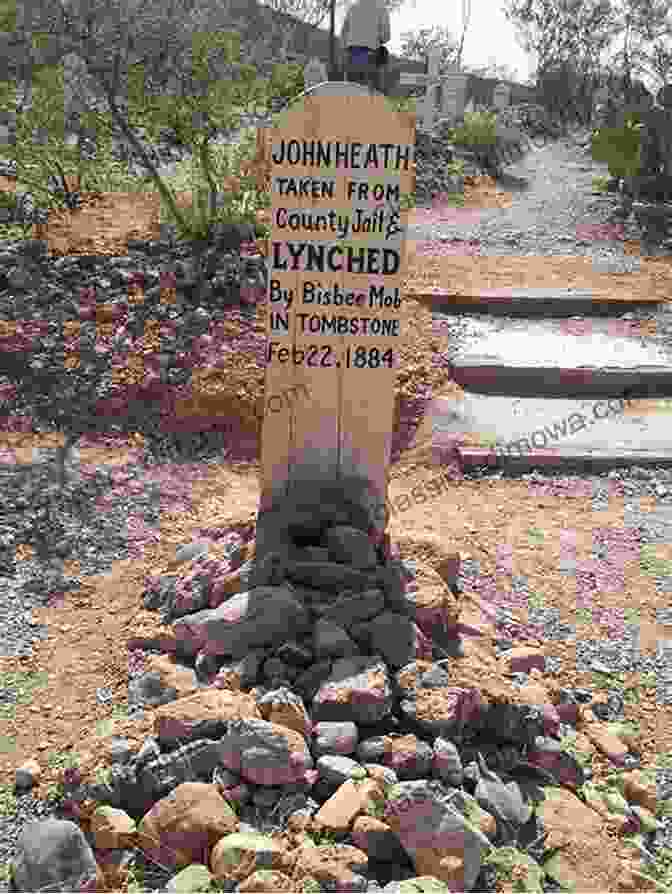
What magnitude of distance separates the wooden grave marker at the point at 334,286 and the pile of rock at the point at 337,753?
0.48 m

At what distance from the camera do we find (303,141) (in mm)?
3291

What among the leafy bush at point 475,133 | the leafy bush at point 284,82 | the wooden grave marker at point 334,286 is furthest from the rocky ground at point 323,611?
the leafy bush at point 475,133

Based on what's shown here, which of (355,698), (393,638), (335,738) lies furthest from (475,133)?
(335,738)

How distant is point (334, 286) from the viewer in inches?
137

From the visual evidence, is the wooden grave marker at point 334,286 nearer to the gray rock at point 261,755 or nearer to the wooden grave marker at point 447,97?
the gray rock at point 261,755

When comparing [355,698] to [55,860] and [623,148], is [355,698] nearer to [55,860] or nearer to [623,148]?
[55,860]

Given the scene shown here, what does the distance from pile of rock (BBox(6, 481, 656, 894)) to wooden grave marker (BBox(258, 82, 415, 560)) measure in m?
0.48

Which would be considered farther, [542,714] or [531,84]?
[531,84]

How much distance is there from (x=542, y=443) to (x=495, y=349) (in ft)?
3.67

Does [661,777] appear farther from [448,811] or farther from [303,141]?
[303,141]

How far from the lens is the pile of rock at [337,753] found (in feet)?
7.11

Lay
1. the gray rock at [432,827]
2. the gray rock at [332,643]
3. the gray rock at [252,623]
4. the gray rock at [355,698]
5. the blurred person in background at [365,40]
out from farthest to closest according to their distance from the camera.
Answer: the blurred person in background at [365,40], the gray rock at [252,623], the gray rock at [332,643], the gray rock at [355,698], the gray rock at [432,827]

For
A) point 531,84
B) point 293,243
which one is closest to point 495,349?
point 293,243

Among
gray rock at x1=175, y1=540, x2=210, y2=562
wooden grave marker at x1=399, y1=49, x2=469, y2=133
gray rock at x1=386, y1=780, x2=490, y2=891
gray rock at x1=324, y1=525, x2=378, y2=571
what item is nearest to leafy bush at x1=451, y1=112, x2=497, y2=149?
wooden grave marker at x1=399, y1=49, x2=469, y2=133
